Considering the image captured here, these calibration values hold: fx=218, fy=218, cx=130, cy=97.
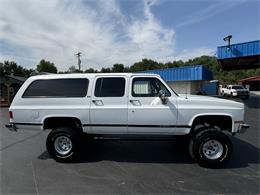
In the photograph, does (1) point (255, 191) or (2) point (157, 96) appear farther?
(2) point (157, 96)

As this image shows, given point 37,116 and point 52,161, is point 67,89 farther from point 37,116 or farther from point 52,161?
point 52,161

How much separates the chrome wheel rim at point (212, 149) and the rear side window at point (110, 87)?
7.51 feet

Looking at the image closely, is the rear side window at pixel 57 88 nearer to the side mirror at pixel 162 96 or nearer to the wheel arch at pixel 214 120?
the side mirror at pixel 162 96

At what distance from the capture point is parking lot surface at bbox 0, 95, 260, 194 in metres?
3.90

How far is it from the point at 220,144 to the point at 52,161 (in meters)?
4.00

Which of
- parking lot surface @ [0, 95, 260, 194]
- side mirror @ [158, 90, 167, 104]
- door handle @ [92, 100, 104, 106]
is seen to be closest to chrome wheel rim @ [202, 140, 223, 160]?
parking lot surface @ [0, 95, 260, 194]

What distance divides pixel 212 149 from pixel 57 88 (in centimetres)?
398

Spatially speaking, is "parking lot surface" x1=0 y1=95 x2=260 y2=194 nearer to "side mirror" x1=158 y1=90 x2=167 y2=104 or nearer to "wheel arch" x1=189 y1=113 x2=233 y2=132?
"wheel arch" x1=189 y1=113 x2=233 y2=132

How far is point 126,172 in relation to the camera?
4.62 meters

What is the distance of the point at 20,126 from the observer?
17.7 feet

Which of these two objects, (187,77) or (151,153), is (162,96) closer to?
(151,153)

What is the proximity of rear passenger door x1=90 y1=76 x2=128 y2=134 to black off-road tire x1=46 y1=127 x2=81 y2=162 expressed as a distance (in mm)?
486

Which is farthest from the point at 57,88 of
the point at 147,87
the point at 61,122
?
the point at 147,87

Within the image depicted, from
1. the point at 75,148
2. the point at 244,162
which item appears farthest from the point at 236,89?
the point at 75,148
